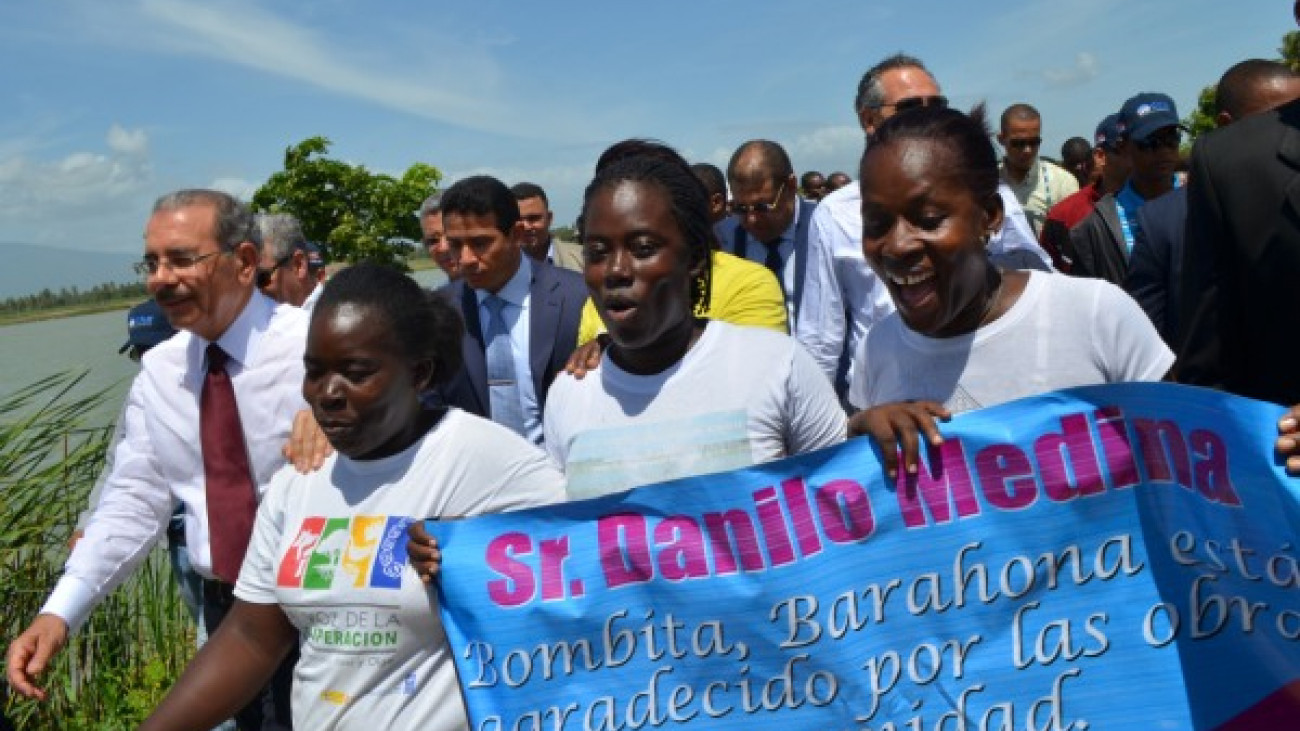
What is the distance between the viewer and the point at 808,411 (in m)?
2.53

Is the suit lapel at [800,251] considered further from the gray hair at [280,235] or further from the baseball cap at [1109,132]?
the gray hair at [280,235]

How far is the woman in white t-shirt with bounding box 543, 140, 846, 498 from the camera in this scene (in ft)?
8.16

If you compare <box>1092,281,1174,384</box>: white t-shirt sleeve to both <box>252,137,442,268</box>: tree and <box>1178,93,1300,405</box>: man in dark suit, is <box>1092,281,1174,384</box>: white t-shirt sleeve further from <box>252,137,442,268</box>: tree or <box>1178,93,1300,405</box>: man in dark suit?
<box>252,137,442,268</box>: tree

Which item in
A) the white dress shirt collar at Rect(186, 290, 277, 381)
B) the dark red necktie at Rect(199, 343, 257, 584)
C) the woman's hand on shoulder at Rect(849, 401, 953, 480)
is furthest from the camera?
the white dress shirt collar at Rect(186, 290, 277, 381)

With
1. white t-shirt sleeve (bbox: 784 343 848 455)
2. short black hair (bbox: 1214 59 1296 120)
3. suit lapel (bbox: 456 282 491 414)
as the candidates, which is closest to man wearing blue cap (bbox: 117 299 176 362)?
suit lapel (bbox: 456 282 491 414)

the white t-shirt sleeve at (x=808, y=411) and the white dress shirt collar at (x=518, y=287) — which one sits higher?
the white dress shirt collar at (x=518, y=287)

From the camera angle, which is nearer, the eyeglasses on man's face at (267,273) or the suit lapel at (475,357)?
the suit lapel at (475,357)

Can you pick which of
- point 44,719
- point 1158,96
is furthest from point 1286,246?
point 44,719

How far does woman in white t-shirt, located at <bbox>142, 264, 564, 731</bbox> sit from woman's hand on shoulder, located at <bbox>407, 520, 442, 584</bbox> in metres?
0.03

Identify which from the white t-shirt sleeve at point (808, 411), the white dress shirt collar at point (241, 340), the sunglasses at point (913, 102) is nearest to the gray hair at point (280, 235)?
the white dress shirt collar at point (241, 340)

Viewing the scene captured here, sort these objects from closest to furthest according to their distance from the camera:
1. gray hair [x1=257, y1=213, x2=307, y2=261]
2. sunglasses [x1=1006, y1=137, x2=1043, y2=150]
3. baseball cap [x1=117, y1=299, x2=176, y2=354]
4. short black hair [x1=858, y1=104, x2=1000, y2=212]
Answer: short black hair [x1=858, y1=104, x2=1000, y2=212], baseball cap [x1=117, y1=299, x2=176, y2=354], gray hair [x1=257, y1=213, x2=307, y2=261], sunglasses [x1=1006, y1=137, x2=1043, y2=150]

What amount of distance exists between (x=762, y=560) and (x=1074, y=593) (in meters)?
0.60

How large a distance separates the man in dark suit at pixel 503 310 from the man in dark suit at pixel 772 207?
4.91 ft

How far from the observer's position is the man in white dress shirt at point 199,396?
3367 millimetres
